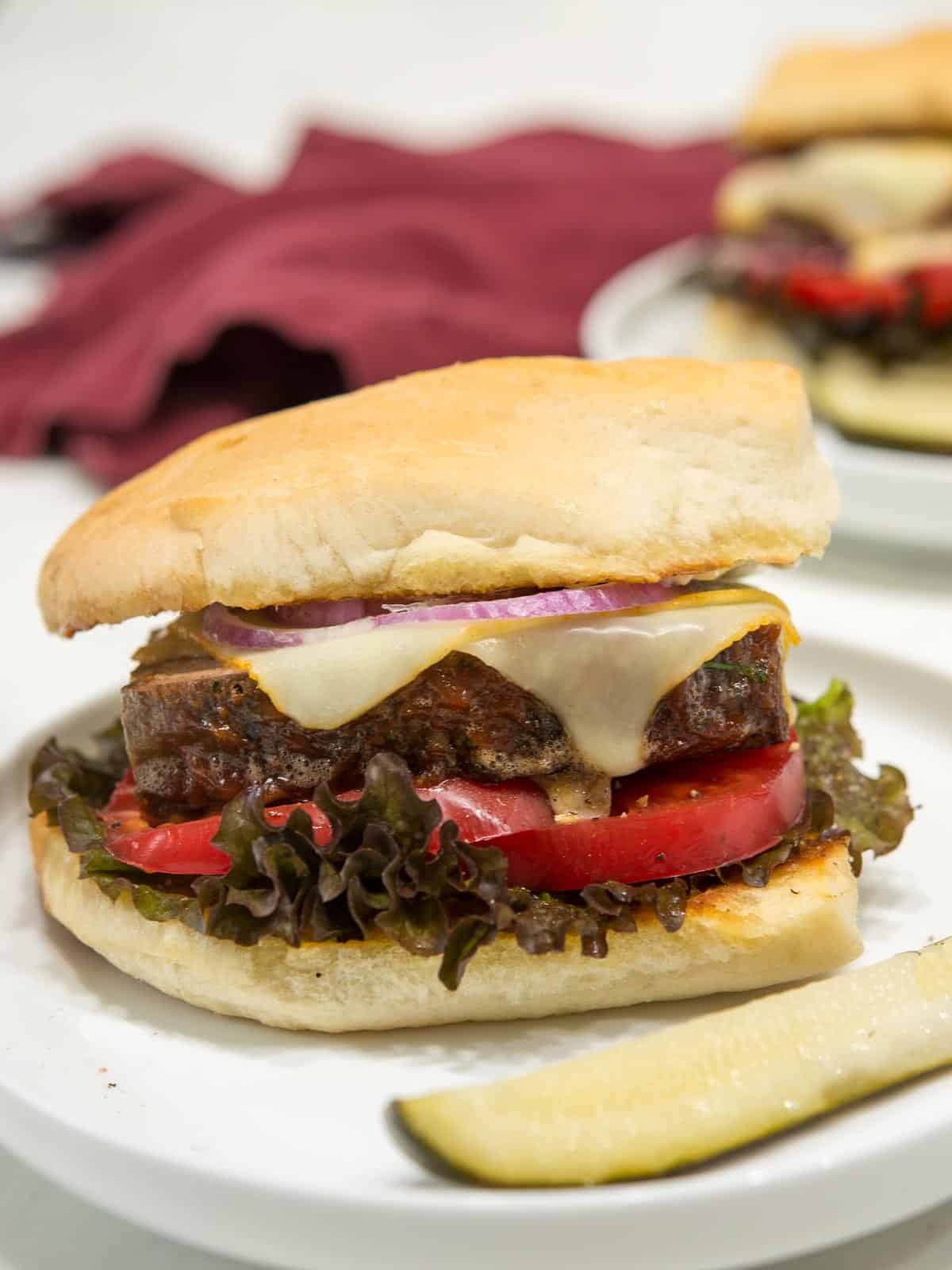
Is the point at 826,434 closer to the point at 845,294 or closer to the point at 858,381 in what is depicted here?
the point at 858,381

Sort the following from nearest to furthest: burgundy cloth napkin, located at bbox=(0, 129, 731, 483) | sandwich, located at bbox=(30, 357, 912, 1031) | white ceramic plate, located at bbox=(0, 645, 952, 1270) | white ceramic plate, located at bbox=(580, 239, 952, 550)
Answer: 1. white ceramic plate, located at bbox=(0, 645, 952, 1270)
2. sandwich, located at bbox=(30, 357, 912, 1031)
3. white ceramic plate, located at bbox=(580, 239, 952, 550)
4. burgundy cloth napkin, located at bbox=(0, 129, 731, 483)

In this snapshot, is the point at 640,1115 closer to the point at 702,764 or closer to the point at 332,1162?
the point at 332,1162

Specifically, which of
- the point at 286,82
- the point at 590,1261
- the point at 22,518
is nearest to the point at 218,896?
the point at 590,1261

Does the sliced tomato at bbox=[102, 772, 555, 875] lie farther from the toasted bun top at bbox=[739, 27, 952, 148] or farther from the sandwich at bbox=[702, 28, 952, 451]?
the toasted bun top at bbox=[739, 27, 952, 148]

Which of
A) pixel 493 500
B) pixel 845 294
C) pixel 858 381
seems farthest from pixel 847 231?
pixel 493 500

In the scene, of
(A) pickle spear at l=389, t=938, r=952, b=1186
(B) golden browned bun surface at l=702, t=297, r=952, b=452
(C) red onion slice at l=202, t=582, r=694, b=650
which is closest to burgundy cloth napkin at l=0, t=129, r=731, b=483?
(B) golden browned bun surface at l=702, t=297, r=952, b=452
